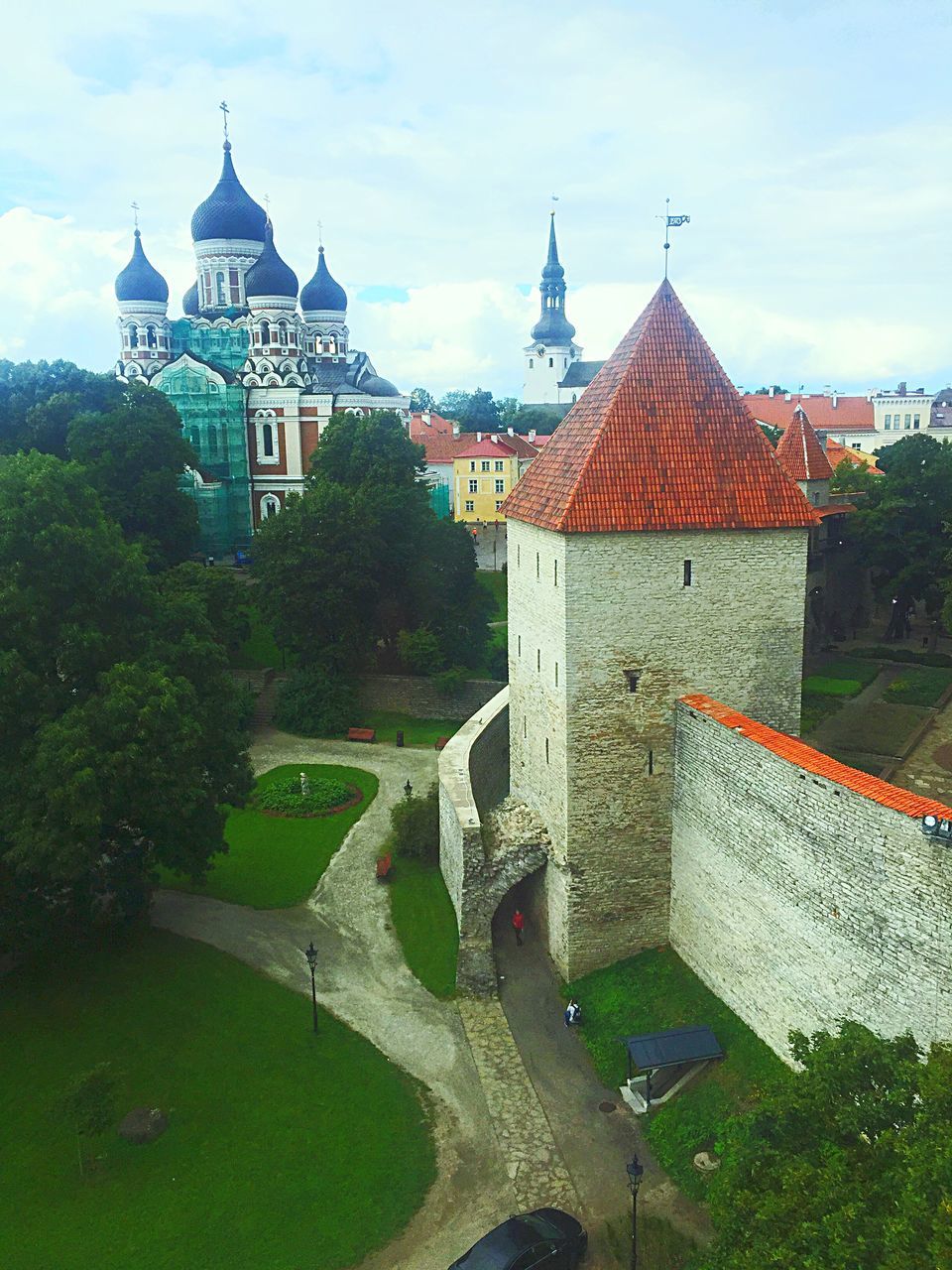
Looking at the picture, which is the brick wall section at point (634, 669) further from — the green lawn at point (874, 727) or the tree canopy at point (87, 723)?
the green lawn at point (874, 727)

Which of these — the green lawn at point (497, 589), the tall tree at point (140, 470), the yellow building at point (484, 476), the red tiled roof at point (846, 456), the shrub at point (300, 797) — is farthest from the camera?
the yellow building at point (484, 476)

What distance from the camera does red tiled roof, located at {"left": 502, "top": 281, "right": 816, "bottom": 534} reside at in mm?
17906

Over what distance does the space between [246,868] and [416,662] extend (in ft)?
50.0

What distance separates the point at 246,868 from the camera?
990 inches

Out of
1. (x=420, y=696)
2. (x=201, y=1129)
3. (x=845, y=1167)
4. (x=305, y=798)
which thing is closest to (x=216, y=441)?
(x=420, y=696)

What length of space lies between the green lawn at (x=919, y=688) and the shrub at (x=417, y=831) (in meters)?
19.7

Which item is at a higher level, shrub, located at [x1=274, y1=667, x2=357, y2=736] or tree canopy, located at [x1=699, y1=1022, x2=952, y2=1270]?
tree canopy, located at [x1=699, y1=1022, x2=952, y2=1270]

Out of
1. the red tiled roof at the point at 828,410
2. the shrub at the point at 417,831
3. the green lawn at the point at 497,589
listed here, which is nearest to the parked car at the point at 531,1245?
the shrub at the point at 417,831

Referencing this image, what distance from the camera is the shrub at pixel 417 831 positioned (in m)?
25.6

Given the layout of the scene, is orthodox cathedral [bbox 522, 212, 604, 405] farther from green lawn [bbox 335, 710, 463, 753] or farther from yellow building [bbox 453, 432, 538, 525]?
green lawn [bbox 335, 710, 463, 753]

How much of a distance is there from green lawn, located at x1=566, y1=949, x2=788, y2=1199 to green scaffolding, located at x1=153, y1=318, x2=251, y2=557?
45.5m

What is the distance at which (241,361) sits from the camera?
6412 centimetres

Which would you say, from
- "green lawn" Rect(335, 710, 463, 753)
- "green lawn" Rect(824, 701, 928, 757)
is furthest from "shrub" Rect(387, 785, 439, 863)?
"green lawn" Rect(824, 701, 928, 757)

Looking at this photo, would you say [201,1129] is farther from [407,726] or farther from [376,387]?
[376,387]
